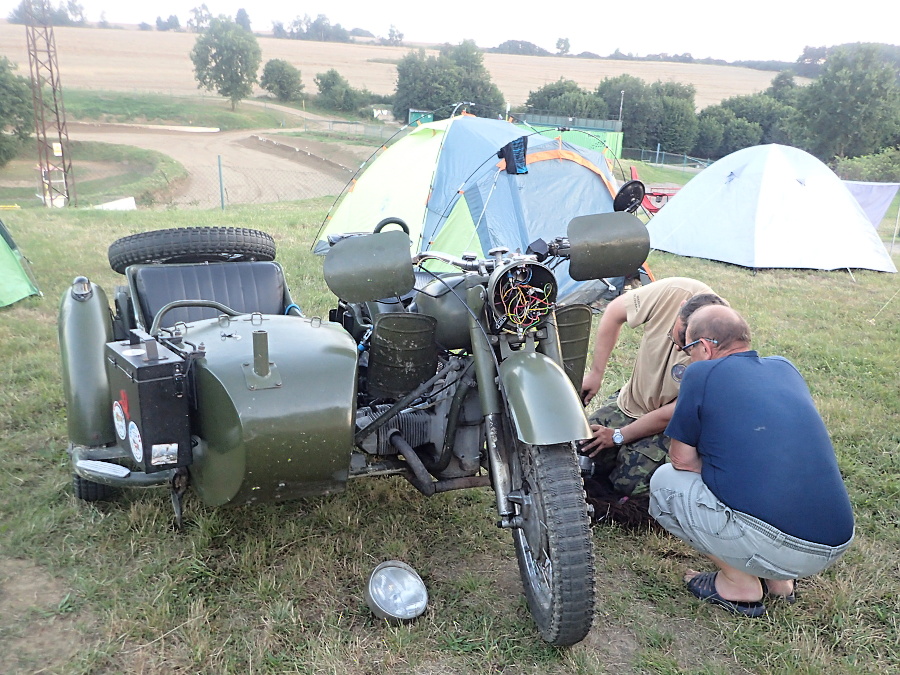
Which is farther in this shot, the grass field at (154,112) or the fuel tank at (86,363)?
the grass field at (154,112)

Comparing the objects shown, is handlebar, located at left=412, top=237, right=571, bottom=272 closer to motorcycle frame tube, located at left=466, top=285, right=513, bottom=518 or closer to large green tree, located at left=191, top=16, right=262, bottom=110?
motorcycle frame tube, located at left=466, top=285, right=513, bottom=518

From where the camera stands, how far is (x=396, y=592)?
8.40ft

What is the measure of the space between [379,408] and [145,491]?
4.09 ft

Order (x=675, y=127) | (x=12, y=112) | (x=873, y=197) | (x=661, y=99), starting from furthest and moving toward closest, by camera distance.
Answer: (x=661, y=99) → (x=675, y=127) → (x=12, y=112) → (x=873, y=197)

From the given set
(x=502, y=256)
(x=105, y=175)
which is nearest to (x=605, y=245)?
(x=502, y=256)

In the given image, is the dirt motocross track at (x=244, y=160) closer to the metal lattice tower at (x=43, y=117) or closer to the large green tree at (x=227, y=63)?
the metal lattice tower at (x=43, y=117)

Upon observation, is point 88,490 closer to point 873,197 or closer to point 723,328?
point 723,328

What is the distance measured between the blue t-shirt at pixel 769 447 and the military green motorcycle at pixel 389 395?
518 mm

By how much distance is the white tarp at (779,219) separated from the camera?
936 centimetres

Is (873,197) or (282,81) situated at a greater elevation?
(282,81)

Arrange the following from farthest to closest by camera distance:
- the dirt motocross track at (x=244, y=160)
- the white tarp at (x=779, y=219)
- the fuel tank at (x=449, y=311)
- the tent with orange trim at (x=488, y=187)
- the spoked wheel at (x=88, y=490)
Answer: the dirt motocross track at (x=244, y=160), the white tarp at (x=779, y=219), the tent with orange trim at (x=488, y=187), the spoked wheel at (x=88, y=490), the fuel tank at (x=449, y=311)

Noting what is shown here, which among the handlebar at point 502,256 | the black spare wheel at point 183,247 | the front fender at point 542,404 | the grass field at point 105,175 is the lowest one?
the grass field at point 105,175

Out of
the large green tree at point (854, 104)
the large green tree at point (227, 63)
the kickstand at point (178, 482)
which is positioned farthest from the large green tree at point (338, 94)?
the kickstand at point (178, 482)

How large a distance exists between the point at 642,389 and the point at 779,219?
7.34m
